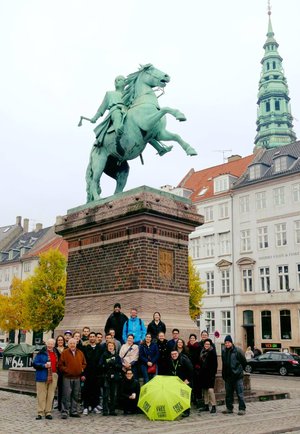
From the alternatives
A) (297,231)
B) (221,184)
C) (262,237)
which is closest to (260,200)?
(262,237)

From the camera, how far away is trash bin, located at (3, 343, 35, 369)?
22.5 m

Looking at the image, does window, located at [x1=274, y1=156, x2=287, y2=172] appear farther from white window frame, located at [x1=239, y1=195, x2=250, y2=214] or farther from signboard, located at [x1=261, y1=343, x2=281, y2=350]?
signboard, located at [x1=261, y1=343, x2=281, y2=350]

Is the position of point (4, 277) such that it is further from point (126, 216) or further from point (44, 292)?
point (126, 216)

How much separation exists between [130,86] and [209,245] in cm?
3422

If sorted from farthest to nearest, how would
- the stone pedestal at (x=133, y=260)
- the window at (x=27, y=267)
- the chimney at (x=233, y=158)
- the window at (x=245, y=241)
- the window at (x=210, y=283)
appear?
the window at (x=27, y=267) < the chimney at (x=233, y=158) < the window at (x=210, y=283) < the window at (x=245, y=241) < the stone pedestal at (x=133, y=260)

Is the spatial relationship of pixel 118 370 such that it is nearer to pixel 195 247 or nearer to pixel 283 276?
pixel 283 276

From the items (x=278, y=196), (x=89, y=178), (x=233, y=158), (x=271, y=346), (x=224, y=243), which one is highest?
(x=233, y=158)

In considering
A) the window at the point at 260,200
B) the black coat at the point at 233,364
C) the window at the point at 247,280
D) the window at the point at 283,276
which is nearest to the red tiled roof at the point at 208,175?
the window at the point at 260,200

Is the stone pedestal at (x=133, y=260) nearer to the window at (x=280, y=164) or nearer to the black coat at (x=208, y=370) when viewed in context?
the black coat at (x=208, y=370)

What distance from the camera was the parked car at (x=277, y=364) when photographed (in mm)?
28953

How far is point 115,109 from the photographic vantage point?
15922mm

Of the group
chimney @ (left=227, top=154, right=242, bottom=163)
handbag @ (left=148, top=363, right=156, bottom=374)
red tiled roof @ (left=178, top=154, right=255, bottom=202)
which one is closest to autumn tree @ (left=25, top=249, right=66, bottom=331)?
red tiled roof @ (left=178, top=154, right=255, bottom=202)

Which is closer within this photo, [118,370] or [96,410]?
[118,370]

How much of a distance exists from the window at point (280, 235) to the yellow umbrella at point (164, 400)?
3527 centimetres
